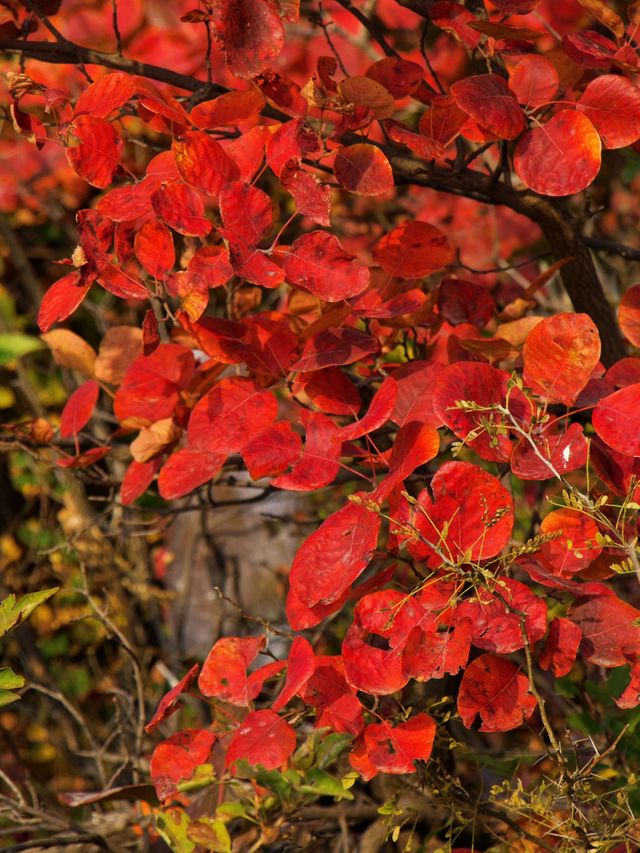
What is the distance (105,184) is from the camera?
1048 millimetres

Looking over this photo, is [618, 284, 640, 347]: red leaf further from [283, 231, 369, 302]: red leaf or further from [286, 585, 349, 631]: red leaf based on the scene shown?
[286, 585, 349, 631]: red leaf

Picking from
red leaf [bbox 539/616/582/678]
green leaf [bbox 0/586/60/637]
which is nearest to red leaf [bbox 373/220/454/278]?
red leaf [bbox 539/616/582/678]

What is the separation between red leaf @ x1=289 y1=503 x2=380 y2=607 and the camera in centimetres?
96

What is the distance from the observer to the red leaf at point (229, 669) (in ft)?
3.52

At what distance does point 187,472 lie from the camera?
1.19 metres

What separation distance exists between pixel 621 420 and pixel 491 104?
0.36 metres

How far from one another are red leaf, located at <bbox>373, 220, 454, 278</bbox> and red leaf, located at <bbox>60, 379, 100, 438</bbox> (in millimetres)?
472

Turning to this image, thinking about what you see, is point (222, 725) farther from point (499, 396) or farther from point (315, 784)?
point (499, 396)

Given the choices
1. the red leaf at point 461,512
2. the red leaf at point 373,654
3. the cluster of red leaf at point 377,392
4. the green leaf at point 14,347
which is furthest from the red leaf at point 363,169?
the green leaf at point 14,347

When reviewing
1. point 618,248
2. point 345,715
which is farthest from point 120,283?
point 618,248

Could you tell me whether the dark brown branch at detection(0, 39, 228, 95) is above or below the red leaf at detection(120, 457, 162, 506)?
above

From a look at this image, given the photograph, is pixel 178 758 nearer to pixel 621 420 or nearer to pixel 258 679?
pixel 258 679

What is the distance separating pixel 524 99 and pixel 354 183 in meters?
0.22

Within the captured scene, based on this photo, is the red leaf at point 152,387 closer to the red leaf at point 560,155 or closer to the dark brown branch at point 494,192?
the dark brown branch at point 494,192
